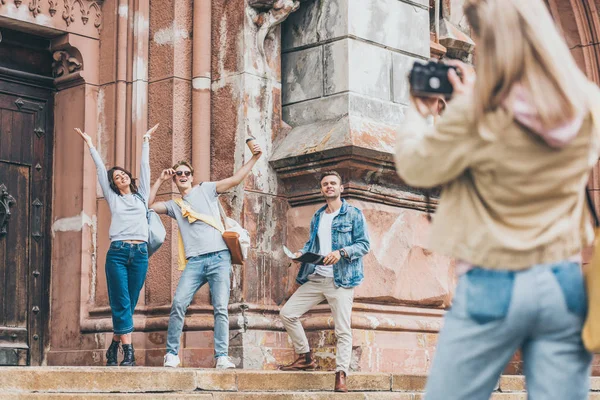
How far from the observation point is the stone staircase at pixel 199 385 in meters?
6.79

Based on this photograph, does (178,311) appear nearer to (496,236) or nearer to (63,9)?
(63,9)

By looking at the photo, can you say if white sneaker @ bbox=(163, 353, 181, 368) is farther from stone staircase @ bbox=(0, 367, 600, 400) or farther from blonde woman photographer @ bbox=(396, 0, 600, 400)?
blonde woman photographer @ bbox=(396, 0, 600, 400)

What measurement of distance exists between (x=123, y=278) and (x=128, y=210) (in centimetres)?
54

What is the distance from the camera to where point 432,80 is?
3.26 meters

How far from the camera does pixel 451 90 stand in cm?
324

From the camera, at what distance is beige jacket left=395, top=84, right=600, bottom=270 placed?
2980mm

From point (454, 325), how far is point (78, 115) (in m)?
7.99

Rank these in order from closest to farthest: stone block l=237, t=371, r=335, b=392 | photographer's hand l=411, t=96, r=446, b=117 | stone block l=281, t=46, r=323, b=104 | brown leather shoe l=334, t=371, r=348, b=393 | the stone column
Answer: photographer's hand l=411, t=96, r=446, b=117 < stone block l=237, t=371, r=335, b=392 < brown leather shoe l=334, t=371, r=348, b=393 < the stone column < stone block l=281, t=46, r=323, b=104


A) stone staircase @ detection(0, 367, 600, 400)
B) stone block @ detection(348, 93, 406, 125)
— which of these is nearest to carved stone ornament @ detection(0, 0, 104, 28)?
stone block @ detection(348, 93, 406, 125)

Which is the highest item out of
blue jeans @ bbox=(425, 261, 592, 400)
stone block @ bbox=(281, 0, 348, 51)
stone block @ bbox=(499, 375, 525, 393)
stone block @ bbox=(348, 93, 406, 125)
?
stone block @ bbox=(281, 0, 348, 51)

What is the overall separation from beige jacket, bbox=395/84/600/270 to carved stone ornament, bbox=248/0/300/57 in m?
7.55

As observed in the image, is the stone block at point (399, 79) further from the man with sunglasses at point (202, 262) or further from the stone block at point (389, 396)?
the stone block at point (389, 396)

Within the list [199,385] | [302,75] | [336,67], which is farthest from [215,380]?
[302,75]

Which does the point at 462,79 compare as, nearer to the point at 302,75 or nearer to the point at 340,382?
the point at 340,382
